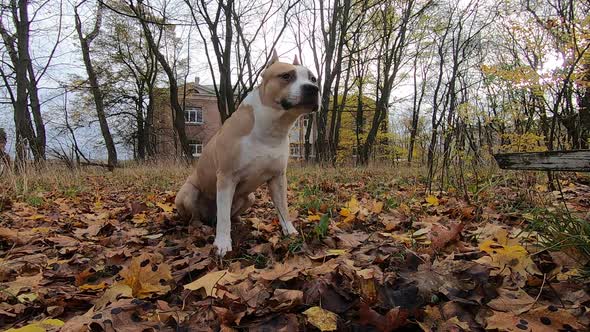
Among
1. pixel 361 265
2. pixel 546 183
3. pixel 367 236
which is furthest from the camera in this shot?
pixel 546 183

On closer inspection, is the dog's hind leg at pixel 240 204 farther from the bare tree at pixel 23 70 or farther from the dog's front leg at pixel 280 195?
the bare tree at pixel 23 70

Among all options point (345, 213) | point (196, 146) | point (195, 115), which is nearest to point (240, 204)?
point (345, 213)

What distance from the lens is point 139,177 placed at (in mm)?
8164

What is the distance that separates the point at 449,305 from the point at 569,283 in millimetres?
487

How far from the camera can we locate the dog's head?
2.49 metres

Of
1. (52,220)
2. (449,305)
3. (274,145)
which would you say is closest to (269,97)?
(274,145)

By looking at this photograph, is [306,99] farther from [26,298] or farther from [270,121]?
[26,298]

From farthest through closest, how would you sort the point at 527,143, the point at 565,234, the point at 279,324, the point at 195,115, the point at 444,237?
the point at 195,115
the point at 527,143
the point at 444,237
the point at 565,234
the point at 279,324

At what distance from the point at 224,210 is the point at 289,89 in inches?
37.8

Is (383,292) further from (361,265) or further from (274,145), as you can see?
(274,145)

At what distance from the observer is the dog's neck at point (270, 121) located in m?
2.55

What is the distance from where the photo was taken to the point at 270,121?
2.56 meters

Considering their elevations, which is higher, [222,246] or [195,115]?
[195,115]

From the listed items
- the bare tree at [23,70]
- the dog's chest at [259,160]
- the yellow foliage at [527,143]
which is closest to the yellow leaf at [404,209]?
the dog's chest at [259,160]
